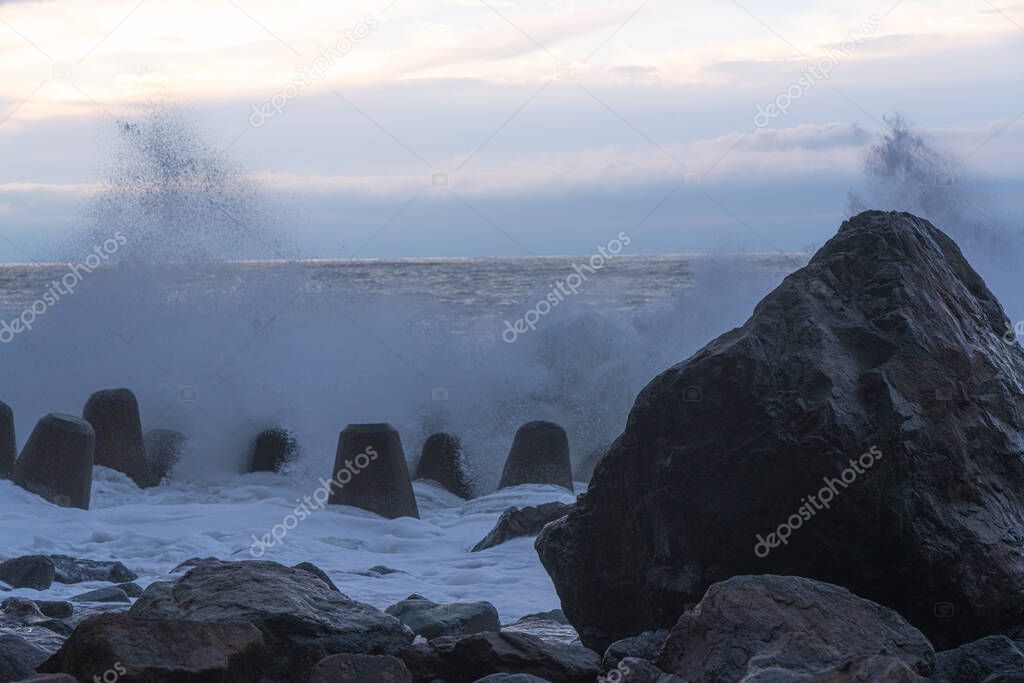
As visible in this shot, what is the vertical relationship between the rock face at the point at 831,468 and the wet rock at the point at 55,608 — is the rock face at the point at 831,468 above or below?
above

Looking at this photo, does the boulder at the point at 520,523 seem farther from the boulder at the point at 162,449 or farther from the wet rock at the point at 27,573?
the boulder at the point at 162,449

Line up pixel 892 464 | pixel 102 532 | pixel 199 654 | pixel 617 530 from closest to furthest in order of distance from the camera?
pixel 199 654
pixel 892 464
pixel 617 530
pixel 102 532

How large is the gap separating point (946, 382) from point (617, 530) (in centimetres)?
156

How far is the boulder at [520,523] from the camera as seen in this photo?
31.9 ft

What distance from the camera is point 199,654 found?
4.41 meters

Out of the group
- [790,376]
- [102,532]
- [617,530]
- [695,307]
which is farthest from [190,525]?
[695,307]

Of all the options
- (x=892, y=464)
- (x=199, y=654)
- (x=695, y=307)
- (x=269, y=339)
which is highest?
(x=695, y=307)

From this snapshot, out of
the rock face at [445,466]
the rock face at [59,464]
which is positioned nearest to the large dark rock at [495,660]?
the rock face at [59,464]

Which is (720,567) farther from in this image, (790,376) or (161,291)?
(161,291)

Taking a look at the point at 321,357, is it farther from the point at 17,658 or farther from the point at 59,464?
the point at 17,658

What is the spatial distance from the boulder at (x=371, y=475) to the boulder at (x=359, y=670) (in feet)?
22.2

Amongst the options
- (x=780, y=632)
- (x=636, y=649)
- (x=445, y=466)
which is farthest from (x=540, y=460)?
(x=780, y=632)

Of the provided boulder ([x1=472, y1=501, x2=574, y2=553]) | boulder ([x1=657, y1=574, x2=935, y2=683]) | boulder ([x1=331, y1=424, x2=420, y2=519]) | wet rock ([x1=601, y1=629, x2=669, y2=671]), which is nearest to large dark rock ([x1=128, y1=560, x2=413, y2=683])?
wet rock ([x1=601, y1=629, x2=669, y2=671])

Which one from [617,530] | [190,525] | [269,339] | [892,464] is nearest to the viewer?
[892,464]
